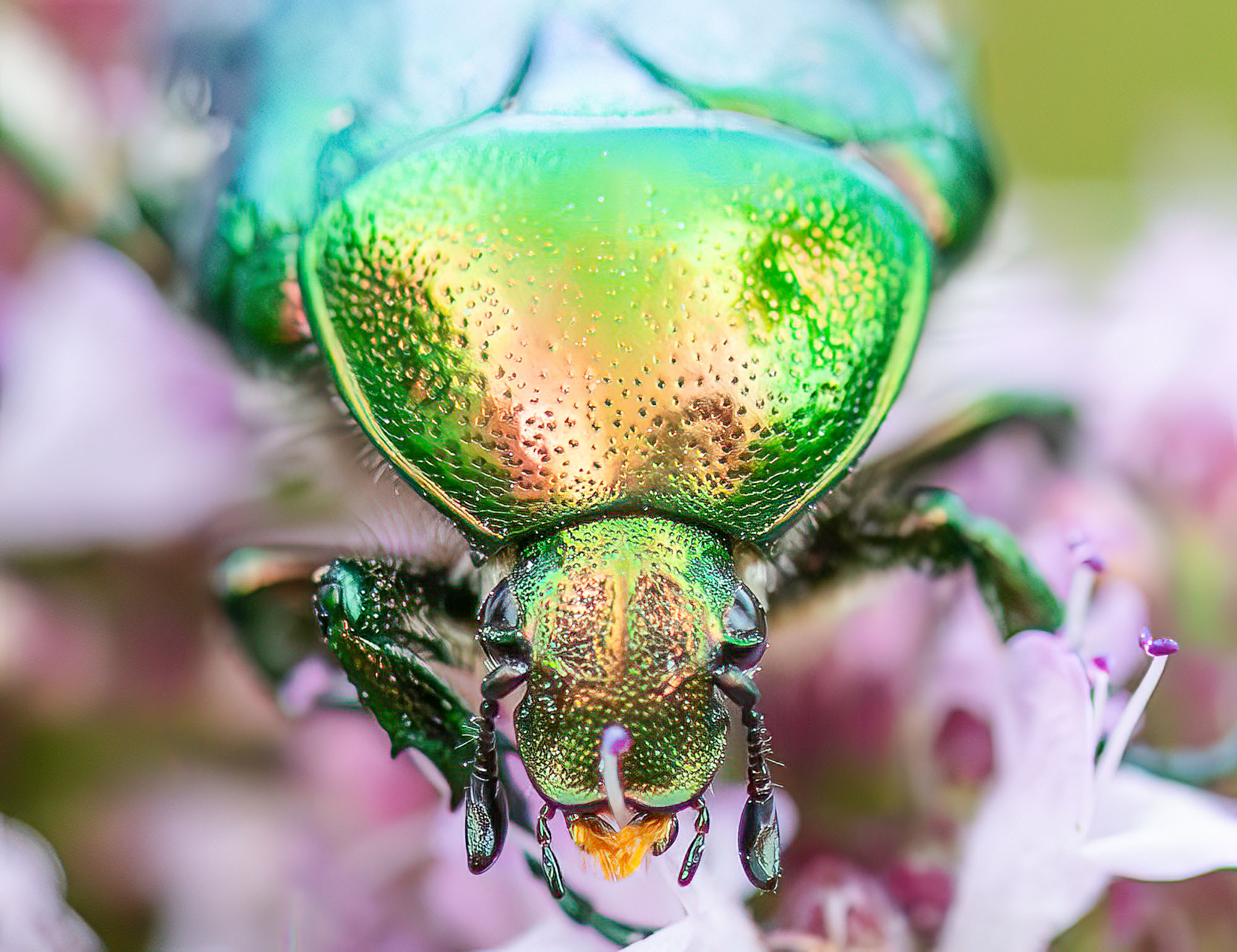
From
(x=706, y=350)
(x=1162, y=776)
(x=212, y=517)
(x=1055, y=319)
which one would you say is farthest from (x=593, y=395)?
(x=1055, y=319)

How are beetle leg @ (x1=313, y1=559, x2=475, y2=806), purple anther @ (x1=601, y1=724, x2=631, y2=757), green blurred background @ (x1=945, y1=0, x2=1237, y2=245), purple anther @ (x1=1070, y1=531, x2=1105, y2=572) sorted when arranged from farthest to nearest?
1. green blurred background @ (x1=945, y1=0, x2=1237, y2=245)
2. purple anther @ (x1=1070, y1=531, x2=1105, y2=572)
3. beetle leg @ (x1=313, y1=559, x2=475, y2=806)
4. purple anther @ (x1=601, y1=724, x2=631, y2=757)

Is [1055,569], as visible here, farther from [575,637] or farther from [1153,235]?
[1153,235]

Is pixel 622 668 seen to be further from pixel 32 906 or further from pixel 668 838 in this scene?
Answer: pixel 32 906

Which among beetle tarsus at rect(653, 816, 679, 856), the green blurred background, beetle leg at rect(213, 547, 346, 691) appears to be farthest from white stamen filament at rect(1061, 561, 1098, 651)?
the green blurred background

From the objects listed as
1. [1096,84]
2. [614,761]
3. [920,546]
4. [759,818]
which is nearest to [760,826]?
[759,818]

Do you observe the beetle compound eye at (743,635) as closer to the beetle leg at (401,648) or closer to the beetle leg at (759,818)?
the beetle leg at (759,818)

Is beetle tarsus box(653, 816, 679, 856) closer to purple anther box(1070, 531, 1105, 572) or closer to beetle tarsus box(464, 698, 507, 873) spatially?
beetle tarsus box(464, 698, 507, 873)
